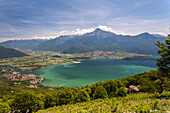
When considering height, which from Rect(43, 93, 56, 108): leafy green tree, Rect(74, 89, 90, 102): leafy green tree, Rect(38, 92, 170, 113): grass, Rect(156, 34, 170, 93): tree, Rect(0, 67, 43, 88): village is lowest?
Rect(0, 67, 43, 88): village

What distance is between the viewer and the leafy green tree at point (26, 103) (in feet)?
108

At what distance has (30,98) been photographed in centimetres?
3450

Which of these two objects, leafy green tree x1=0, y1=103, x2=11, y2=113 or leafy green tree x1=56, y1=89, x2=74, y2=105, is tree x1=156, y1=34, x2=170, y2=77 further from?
leafy green tree x1=0, y1=103, x2=11, y2=113

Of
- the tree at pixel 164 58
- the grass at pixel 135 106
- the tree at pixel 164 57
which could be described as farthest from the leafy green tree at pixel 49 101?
the tree at pixel 164 57

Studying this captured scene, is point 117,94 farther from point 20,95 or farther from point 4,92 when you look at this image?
point 4,92

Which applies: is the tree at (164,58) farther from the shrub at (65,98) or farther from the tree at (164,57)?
the shrub at (65,98)

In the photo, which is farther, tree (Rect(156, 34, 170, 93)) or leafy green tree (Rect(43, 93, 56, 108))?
leafy green tree (Rect(43, 93, 56, 108))

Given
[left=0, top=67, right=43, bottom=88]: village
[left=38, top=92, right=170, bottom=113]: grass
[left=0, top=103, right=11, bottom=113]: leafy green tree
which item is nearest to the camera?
[left=38, top=92, right=170, bottom=113]: grass

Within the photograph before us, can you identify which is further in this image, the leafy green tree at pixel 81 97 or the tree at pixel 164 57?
the leafy green tree at pixel 81 97

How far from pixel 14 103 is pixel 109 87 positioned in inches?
1395

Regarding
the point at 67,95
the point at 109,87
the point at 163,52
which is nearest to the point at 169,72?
the point at 163,52

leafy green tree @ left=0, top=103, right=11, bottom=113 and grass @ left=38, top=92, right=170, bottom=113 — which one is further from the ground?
grass @ left=38, top=92, right=170, bottom=113

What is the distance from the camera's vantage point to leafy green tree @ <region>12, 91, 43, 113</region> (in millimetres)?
32969

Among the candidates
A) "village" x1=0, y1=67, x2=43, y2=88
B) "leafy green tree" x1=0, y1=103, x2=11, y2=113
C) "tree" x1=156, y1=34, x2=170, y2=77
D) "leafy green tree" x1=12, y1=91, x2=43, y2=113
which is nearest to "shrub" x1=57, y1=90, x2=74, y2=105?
"leafy green tree" x1=12, y1=91, x2=43, y2=113
